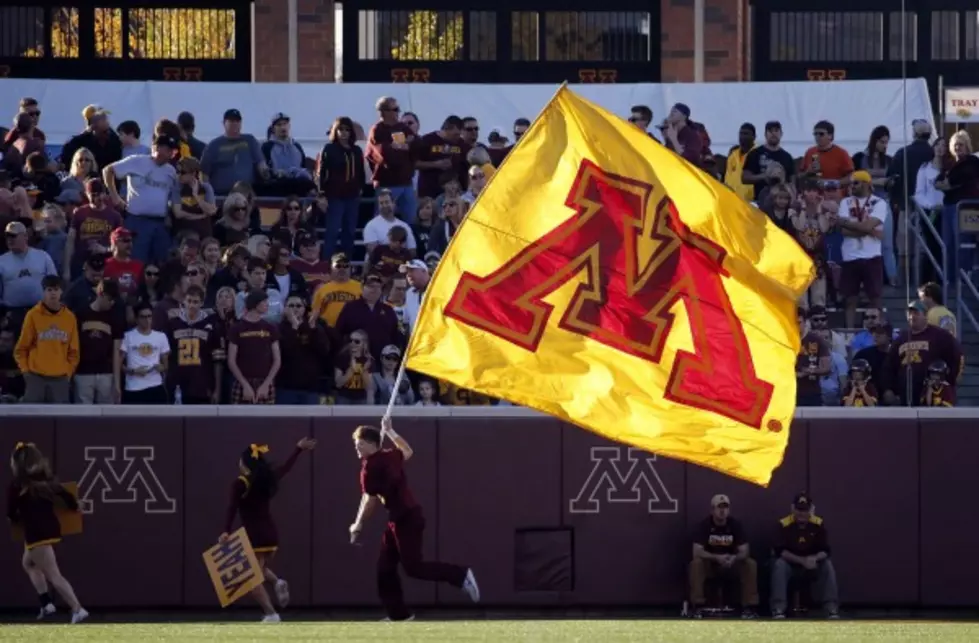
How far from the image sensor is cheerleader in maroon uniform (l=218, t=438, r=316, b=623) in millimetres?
19984

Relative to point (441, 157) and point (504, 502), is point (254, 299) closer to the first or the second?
point (504, 502)

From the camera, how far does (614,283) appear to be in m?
13.6

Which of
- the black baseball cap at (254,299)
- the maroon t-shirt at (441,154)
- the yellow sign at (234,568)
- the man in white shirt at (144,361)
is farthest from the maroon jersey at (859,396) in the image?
the man in white shirt at (144,361)

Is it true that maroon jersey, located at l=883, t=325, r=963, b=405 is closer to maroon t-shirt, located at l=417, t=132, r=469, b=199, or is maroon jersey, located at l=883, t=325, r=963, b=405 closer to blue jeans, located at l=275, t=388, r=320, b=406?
maroon t-shirt, located at l=417, t=132, r=469, b=199

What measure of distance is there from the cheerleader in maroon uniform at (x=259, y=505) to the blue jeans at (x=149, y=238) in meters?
2.86

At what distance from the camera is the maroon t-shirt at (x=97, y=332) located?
2073 cm

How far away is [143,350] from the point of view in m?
20.9

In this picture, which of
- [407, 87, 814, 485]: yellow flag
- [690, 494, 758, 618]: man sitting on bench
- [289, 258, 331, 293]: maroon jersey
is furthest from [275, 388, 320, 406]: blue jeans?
[407, 87, 814, 485]: yellow flag

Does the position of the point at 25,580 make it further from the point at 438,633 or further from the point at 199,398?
the point at 438,633

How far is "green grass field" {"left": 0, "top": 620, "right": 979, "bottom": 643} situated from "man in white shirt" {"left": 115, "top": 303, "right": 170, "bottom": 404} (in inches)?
152

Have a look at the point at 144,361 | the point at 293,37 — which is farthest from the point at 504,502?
the point at 293,37

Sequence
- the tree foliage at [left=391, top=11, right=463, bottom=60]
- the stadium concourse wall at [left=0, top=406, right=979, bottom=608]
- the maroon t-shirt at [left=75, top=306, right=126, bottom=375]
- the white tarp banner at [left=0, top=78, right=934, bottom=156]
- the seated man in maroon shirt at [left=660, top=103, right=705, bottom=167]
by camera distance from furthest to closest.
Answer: the tree foliage at [left=391, top=11, right=463, bottom=60], the white tarp banner at [left=0, top=78, right=934, bottom=156], the seated man in maroon shirt at [left=660, top=103, right=705, bottom=167], the stadium concourse wall at [left=0, top=406, right=979, bottom=608], the maroon t-shirt at [left=75, top=306, right=126, bottom=375]

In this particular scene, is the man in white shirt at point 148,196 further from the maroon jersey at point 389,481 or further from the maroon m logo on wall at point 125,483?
the maroon jersey at point 389,481

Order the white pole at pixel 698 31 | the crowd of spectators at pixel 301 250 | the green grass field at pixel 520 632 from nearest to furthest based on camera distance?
the green grass field at pixel 520 632
the crowd of spectators at pixel 301 250
the white pole at pixel 698 31
